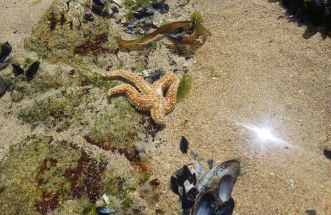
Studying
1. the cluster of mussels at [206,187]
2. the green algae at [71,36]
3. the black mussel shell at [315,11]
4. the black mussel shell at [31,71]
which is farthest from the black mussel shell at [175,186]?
the black mussel shell at [315,11]

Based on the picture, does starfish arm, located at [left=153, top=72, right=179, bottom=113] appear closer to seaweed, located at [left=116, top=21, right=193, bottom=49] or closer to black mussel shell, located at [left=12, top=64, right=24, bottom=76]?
seaweed, located at [left=116, top=21, right=193, bottom=49]

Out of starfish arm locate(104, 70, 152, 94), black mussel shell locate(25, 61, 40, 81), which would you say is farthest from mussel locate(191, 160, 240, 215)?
black mussel shell locate(25, 61, 40, 81)

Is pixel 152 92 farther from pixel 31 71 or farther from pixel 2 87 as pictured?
pixel 2 87

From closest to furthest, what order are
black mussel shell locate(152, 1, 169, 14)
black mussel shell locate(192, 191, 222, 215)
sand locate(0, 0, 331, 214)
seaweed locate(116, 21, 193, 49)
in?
black mussel shell locate(192, 191, 222, 215) → sand locate(0, 0, 331, 214) → seaweed locate(116, 21, 193, 49) → black mussel shell locate(152, 1, 169, 14)

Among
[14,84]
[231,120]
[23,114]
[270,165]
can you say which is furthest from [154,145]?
[14,84]

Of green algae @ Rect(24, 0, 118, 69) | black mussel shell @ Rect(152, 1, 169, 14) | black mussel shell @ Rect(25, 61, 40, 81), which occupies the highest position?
black mussel shell @ Rect(152, 1, 169, 14)

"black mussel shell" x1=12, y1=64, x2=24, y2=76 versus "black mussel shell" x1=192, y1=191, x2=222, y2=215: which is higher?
"black mussel shell" x1=12, y1=64, x2=24, y2=76

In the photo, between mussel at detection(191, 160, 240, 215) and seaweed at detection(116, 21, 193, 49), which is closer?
mussel at detection(191, 160, 240, 215)

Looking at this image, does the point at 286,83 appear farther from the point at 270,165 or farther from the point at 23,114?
the point at 23,114
